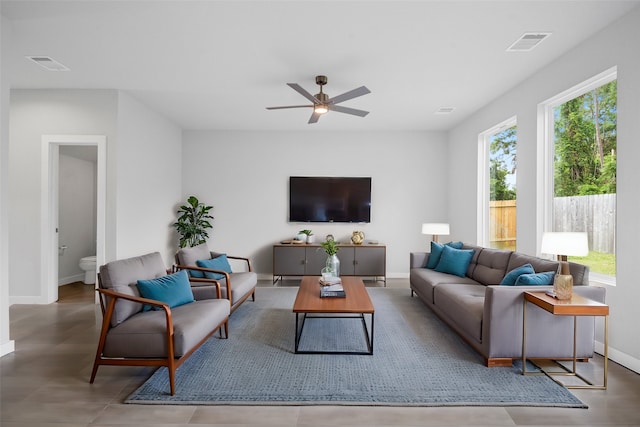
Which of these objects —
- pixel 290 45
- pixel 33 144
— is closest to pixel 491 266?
pixel 290 45

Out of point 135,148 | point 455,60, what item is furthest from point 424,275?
point 135,148

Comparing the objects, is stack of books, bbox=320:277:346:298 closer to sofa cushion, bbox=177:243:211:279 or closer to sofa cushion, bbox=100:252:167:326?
sofa cushion, bbox=177:243:211:279

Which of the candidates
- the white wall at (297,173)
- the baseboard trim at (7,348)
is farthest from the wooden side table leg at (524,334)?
the baseboard trim at (7,348)

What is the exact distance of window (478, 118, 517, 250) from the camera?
446 cm

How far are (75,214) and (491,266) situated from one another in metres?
6.65

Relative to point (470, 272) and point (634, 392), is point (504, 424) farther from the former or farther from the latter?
point (470, 272)

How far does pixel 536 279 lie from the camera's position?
2.70m

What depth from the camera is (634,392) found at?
7.43ft

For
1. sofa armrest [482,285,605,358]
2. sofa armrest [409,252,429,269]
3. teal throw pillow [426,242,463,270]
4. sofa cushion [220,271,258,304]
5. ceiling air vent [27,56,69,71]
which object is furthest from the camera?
sofa armrest [409,252,429,269]

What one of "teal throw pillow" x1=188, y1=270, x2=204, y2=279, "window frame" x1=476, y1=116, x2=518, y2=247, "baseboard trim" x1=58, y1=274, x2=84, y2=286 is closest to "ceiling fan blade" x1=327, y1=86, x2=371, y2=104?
"teal throw pillow" x1=188, y1=270, x2=204, y2=279

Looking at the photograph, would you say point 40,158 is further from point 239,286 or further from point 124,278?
point 239,286

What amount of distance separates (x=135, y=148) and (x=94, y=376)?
323 centimetres

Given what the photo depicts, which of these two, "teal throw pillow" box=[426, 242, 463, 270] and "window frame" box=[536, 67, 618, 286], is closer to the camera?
"window frame" box=[536, 67, 618, 286]

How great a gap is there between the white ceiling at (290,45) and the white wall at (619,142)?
0.15 metres
